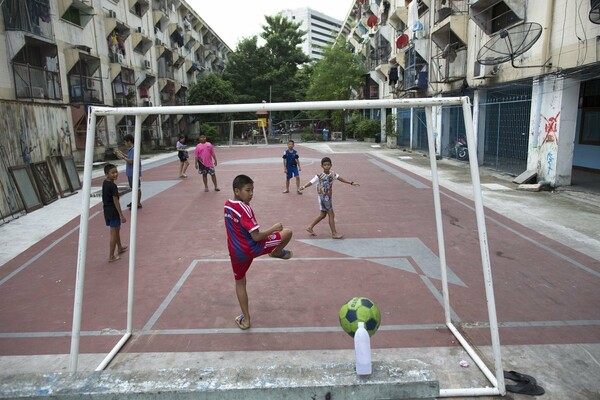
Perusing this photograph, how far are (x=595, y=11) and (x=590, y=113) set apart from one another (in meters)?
6.45

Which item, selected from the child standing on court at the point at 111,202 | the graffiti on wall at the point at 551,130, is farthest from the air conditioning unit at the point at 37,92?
the graffiti on wall at the point at 551,130

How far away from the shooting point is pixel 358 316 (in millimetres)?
2871

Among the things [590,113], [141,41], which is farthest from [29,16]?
[590,113]

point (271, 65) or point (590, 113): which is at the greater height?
point (271, 65)

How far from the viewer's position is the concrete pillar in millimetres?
11984

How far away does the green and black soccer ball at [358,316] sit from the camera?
9.36 feet

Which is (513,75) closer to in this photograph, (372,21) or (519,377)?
(519,377)

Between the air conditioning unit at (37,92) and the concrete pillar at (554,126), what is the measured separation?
20030 millimetres

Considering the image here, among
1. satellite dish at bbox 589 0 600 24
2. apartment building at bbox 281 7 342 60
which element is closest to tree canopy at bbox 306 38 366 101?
satellite dish at bbox 589 0 600 24

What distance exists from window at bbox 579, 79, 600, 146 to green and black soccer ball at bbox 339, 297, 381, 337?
15.9 m


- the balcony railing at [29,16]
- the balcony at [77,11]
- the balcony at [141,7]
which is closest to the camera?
the balcony railing at [29,16]

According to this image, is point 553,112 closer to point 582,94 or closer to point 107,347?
point 582,94

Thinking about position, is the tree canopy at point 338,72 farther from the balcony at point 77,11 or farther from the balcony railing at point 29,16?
the balcony railing at point 29,16

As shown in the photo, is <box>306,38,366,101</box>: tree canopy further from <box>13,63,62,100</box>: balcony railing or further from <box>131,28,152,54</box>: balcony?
<box>13,63,62,100</box>: balcony railing
